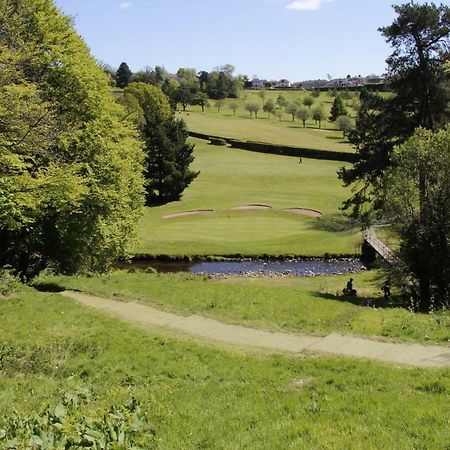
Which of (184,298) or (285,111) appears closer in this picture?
(184,298)

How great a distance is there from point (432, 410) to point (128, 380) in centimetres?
696

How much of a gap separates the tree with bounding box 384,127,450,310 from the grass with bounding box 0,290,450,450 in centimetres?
1128

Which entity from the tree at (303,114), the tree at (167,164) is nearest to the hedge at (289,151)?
the tree at (167,164)

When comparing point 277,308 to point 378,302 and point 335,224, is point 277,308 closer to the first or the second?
point 378,302

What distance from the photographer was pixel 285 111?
169 metres

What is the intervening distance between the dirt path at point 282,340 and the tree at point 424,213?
27.3 ft

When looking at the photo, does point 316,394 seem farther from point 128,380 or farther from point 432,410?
point 128,380

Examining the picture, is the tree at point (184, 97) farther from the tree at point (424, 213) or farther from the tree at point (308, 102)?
the tree at point (424, 213)

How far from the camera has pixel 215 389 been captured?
37.8ft

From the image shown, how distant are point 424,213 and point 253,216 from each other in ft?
113

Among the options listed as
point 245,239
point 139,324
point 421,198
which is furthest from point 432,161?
point 245,239

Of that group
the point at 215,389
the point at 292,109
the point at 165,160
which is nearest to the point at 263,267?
the point at 165,160

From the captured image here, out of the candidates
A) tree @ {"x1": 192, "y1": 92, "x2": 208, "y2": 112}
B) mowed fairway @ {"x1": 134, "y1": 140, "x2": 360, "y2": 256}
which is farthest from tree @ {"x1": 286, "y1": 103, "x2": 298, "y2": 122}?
mowed fairway @ {"x1": 134, "y1": 140, "x2": 360, "y2": 256}

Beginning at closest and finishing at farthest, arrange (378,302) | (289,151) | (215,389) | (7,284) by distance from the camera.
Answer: (215,389), (7,284), (378,302), (289,151)
